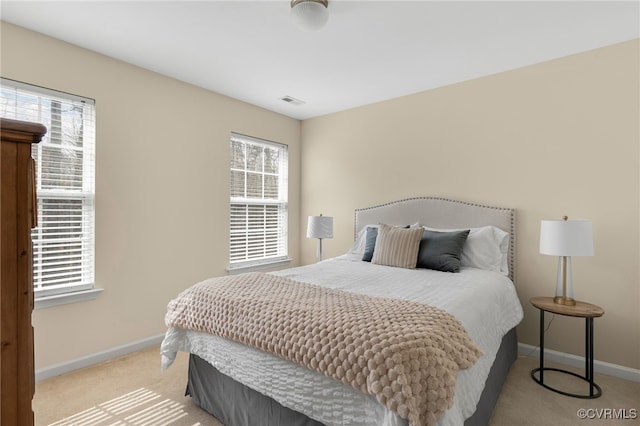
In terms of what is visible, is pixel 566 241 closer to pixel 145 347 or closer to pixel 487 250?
pixel 487 250

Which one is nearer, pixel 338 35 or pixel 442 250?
pixel 338 35

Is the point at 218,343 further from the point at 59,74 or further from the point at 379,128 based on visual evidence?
the point at 379,128

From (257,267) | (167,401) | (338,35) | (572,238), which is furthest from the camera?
(257,267)

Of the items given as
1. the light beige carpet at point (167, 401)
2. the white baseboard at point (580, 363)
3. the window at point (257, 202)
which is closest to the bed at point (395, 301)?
the light beige carpet at point (167, 401)

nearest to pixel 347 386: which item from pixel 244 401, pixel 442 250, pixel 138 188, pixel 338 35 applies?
pixel 244 401

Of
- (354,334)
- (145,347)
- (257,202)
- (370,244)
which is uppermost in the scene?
(257,202)

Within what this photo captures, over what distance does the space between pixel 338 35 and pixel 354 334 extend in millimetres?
2053

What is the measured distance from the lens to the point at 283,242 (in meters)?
4.43

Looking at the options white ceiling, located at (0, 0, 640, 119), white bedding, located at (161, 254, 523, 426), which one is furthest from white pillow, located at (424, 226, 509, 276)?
white ceiling, located at (0, 0, 640, 119)

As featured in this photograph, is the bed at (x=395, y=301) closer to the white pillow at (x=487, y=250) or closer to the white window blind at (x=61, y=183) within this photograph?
the white pillow at (x=487, y=250)

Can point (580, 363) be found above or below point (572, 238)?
below

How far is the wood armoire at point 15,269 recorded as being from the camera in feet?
2.63

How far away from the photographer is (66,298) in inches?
97.5

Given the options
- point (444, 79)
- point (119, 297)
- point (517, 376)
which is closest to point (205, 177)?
point (119, 297)
